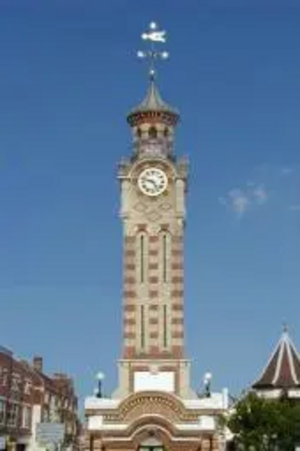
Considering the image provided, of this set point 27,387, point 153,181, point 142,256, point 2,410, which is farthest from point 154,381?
point 27,387

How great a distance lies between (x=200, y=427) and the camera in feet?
212

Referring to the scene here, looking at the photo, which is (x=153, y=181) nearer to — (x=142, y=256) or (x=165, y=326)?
(x=142, y=256)

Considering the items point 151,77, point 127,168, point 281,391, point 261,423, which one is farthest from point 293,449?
point 151,77

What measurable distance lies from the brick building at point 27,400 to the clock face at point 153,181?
59.1 ft

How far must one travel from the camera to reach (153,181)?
70438mm

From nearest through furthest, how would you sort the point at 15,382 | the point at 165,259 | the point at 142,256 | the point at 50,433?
the point at 50,433 < the point at 165,259 < the point at 142,256 < the point at 15,382

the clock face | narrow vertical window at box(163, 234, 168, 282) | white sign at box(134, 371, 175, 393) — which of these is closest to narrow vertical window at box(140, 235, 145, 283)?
narrow vertical window at box(163, 234, 168, 282)

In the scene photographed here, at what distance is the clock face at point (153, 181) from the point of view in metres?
70.2

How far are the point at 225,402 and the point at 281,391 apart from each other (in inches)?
192

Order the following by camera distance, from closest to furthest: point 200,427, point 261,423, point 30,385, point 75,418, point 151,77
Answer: point 261,423, point 200,427, point 151,77, point 30,385, point 75,418

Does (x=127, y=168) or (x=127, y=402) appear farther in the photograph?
(x=127, y=168)

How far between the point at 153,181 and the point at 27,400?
27.0 m

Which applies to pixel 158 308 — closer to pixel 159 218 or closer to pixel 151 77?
pixel 159 218

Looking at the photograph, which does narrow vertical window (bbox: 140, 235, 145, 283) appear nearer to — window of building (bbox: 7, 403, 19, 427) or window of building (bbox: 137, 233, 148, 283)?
window of building (bbox: 137, 233, 148, 283)
